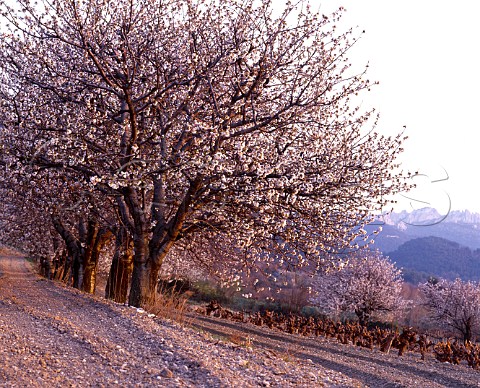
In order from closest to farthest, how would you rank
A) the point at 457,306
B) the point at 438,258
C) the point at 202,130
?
the point at 202,130
the point at 457,306
the point at 438,258

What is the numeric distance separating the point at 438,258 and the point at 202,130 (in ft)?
507

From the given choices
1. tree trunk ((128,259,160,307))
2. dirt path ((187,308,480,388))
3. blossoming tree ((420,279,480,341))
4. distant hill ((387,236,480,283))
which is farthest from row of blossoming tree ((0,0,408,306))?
distant hill ((387,236,480,283))

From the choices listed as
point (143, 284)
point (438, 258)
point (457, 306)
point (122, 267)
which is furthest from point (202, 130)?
point (438, 258)

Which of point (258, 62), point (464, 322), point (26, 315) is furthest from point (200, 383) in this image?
point (464, 322)

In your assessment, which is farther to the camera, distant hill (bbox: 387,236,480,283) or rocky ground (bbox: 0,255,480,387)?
distant hill (bbox: 387,236,480,283)

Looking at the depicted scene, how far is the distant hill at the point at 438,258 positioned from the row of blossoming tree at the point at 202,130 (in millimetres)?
128348

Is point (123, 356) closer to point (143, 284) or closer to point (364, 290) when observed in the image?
point (143, 284)

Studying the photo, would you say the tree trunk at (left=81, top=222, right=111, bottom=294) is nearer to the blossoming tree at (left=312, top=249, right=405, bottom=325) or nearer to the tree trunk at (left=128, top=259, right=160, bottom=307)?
the tree trunk at (left=128, top=259, right=160, bottom=307)

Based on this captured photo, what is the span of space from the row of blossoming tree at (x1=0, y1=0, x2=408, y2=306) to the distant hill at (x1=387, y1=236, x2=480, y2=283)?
128348 millimetres

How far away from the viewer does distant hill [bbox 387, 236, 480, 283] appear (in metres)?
139

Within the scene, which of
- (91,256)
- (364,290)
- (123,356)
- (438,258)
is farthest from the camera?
(438,258)

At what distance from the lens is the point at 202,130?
11.2m

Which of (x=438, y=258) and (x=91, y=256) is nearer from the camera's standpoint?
(x=91, y=256)

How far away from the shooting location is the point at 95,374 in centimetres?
601
